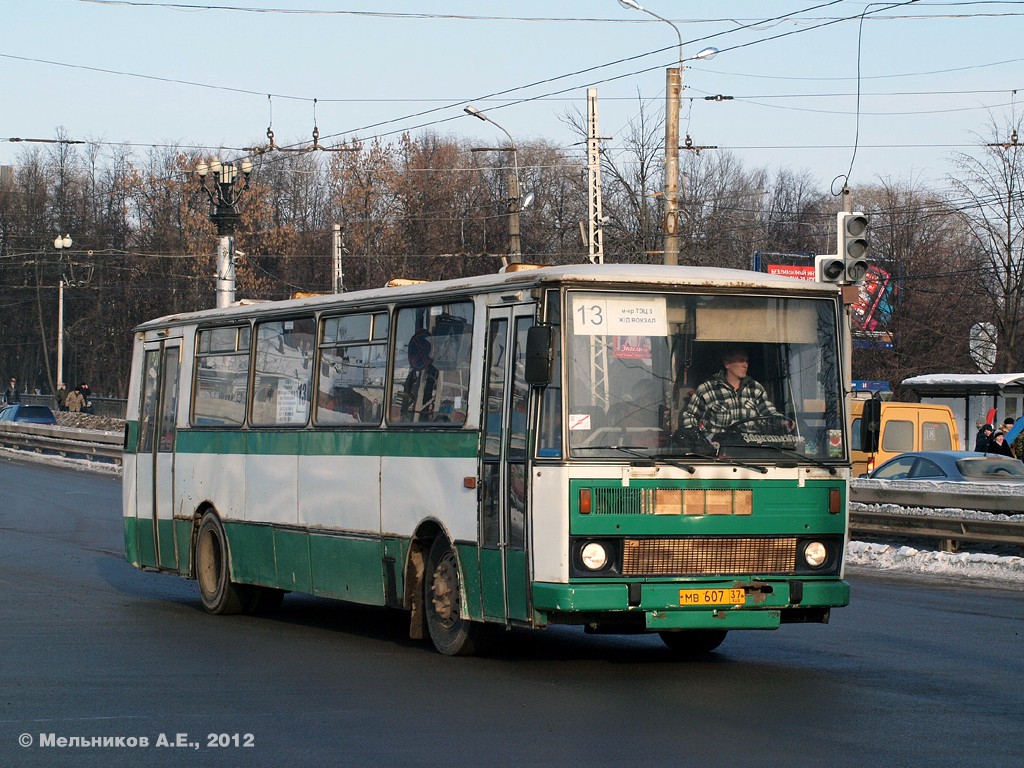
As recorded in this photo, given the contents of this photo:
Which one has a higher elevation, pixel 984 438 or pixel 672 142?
pixel 672 142

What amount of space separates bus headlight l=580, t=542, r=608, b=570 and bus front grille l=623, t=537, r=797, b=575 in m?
0.14

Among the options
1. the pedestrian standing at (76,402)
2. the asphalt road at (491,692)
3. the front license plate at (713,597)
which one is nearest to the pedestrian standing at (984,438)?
the asphalt road at (491,692)

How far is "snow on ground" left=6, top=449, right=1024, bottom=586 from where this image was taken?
17.7m

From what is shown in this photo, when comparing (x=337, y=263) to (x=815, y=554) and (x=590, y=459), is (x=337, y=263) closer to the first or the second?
(x=815, y=554)

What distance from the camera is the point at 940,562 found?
18.6m

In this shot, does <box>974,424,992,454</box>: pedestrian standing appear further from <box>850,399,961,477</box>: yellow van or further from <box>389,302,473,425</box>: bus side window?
<box>389,302,473,425</box>: bus side window

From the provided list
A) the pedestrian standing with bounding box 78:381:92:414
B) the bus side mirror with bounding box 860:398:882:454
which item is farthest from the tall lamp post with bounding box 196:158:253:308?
the pedestrian standing with bounding box 78:381:92:414

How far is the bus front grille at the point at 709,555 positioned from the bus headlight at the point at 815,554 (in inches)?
3.7

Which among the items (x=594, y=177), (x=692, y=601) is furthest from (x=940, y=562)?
(x=594, y=177)

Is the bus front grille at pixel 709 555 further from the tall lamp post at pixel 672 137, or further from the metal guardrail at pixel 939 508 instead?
the tall lamp post at pixel 672 137

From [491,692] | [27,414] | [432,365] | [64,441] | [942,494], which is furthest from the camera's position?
[27,414]

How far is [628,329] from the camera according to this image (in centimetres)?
977

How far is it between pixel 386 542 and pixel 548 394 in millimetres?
2293

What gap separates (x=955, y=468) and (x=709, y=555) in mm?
13647
